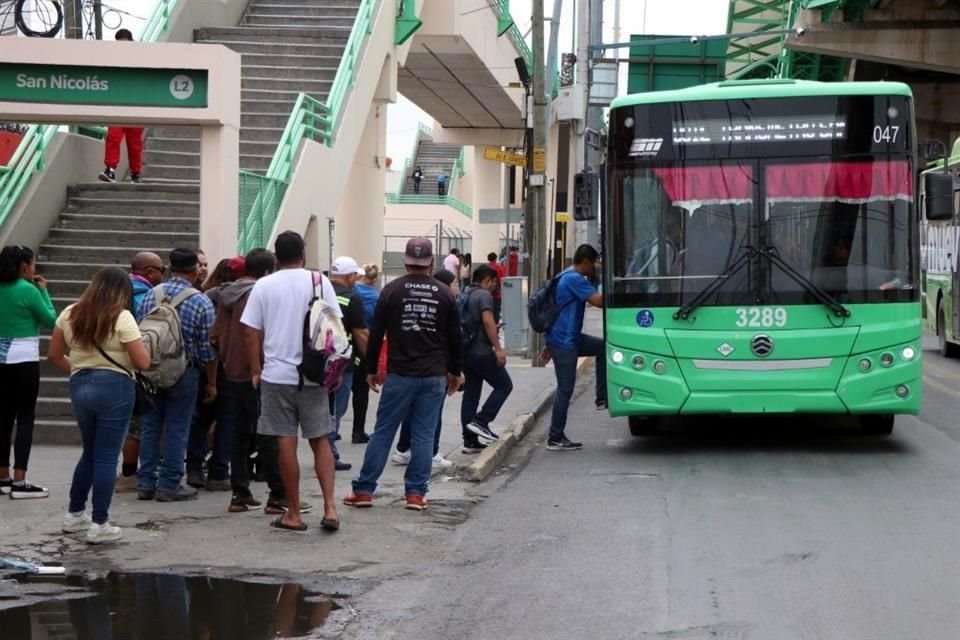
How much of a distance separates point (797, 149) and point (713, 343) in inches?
72.2

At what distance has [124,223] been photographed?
15.8m

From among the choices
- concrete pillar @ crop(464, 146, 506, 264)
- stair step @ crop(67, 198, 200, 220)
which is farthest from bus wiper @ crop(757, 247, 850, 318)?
concrete pillar @ crop(464, 146, 506, 264)

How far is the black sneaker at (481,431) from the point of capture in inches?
520

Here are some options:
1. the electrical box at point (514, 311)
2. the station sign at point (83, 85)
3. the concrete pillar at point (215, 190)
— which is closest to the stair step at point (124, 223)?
the concrete pillar at point (215, 190)

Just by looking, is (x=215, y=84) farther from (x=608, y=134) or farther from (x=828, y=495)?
(x=828, y=495)

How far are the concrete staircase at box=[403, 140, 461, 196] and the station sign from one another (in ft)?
200

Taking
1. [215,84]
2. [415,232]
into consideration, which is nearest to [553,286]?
[215,84]

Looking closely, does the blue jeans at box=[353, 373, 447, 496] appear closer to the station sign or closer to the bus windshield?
the bus windshield

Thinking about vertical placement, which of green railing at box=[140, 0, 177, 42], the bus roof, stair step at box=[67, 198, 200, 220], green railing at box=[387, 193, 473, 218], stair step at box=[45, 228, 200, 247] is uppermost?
green railing at box=[140, 0, 177, 42]

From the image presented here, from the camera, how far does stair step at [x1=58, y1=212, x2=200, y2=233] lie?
15.7 metres

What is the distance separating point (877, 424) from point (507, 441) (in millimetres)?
3458

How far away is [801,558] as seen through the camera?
325 inches

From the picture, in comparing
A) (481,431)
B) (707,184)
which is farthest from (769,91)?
(481,431)

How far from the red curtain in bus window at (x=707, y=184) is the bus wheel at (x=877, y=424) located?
2.54 m
